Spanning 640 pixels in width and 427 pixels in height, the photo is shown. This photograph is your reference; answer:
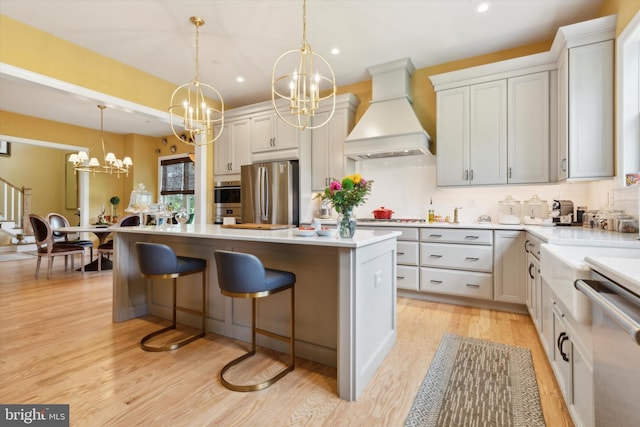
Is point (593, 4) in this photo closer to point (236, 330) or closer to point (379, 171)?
point (379, 171)

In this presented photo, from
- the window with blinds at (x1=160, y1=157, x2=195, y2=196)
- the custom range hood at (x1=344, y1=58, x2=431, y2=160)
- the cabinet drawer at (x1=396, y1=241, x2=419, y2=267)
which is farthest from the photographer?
the window with blinds at (x1=160, y1=157, x2=195, y2=196)

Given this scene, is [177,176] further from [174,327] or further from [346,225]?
[346,225]

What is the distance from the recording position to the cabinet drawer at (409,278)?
11.6 ft

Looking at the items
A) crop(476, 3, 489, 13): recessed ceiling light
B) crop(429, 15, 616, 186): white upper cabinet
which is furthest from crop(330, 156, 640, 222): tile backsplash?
crop(476, 3, 489, 13): recessed ceiling light

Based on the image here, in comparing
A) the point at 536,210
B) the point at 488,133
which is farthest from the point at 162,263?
the point at 536,210

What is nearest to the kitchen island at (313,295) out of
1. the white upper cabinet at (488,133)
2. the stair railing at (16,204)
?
the white upper cabinet at (488,133)

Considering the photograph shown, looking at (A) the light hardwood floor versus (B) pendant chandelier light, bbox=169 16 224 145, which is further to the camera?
(B) pendant chandelier light, bbox=169 16 224 145

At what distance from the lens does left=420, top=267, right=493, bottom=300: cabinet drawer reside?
320 cm

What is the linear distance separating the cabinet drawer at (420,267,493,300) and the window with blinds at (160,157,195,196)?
19.5ft

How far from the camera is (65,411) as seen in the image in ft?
5.36

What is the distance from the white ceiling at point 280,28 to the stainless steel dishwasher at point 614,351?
9.36 feet

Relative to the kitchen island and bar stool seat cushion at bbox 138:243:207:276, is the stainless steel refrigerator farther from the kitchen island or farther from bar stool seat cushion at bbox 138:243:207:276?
bar stool seat cushion at bbox 138:243:207:276

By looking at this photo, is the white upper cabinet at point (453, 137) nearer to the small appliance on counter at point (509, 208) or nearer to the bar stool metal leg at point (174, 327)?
the small appliance on counter at point (509, 208)

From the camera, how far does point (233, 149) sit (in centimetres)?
512
